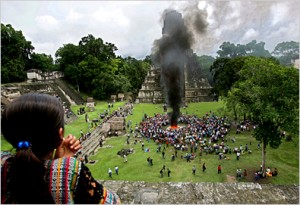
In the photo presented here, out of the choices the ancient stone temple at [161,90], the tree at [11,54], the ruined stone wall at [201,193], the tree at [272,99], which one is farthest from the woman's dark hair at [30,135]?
the ancient stone temple at [161,90]

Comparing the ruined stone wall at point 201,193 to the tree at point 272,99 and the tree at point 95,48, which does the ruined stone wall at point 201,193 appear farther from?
the tree at point 95,48

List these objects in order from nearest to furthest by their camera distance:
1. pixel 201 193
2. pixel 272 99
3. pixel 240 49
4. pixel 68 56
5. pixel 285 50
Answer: pixel 201 193
pixel 272 99
pixel 68 56
pixel 285 50
pixel 240 49

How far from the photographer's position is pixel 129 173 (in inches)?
628

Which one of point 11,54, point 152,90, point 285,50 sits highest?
point 285,50

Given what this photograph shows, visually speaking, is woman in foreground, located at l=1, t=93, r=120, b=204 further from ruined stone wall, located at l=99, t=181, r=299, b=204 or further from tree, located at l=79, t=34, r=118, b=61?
tree, located at l=79, t=34, r=118, b=61

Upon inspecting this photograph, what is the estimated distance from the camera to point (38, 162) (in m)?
1.43

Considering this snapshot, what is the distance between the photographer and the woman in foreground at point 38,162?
4.73 feet

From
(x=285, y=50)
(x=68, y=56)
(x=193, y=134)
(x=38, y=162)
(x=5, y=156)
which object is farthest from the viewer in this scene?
(x=285, y=50)

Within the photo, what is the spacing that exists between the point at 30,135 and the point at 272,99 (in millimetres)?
14319

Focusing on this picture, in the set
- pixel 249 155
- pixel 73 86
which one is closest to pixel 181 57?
pixel 249 155

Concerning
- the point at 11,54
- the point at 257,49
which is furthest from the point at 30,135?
the point at 257,49

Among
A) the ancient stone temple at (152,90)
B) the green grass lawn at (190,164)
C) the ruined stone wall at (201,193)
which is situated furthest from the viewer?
the ancient stone temple at (152,90)

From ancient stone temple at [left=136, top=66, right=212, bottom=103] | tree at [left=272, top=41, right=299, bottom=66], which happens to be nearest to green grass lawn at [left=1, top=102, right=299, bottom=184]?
ancient stone temple at [left=136, top=66, right=212, bottom=103]

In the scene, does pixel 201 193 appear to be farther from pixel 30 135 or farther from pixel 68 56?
pixel 68 56
